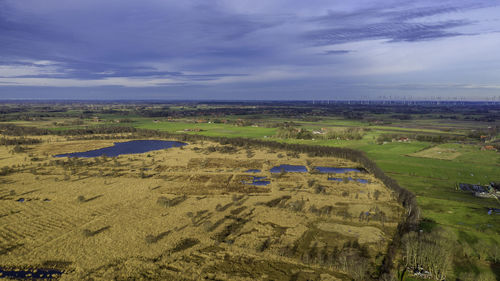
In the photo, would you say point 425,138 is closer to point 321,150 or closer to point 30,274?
point 321,150

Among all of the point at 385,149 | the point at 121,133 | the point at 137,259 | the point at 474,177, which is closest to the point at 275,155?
the point at 385,149

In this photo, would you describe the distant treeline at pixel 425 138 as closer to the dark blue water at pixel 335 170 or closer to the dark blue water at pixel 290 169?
the dark blue water at pixel 335 170

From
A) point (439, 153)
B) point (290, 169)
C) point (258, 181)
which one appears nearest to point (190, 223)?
point (258, 181)

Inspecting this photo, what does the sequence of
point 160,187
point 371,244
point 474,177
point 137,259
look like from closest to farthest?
point 137,259
point 371,244
point 160,187
point 474,177

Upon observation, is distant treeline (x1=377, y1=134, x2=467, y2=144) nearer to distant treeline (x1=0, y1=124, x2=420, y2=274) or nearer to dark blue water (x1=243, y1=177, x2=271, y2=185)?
distant treeline (x1=0, y1=124, x2=420, y2=274)

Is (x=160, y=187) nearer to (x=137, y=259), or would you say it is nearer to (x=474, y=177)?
(x=137, y=259)

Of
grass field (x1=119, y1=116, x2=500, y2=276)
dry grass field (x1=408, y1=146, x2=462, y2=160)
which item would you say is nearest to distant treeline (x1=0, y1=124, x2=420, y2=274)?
grass field (x1=119, y1=116, x2=500, y2=276)
